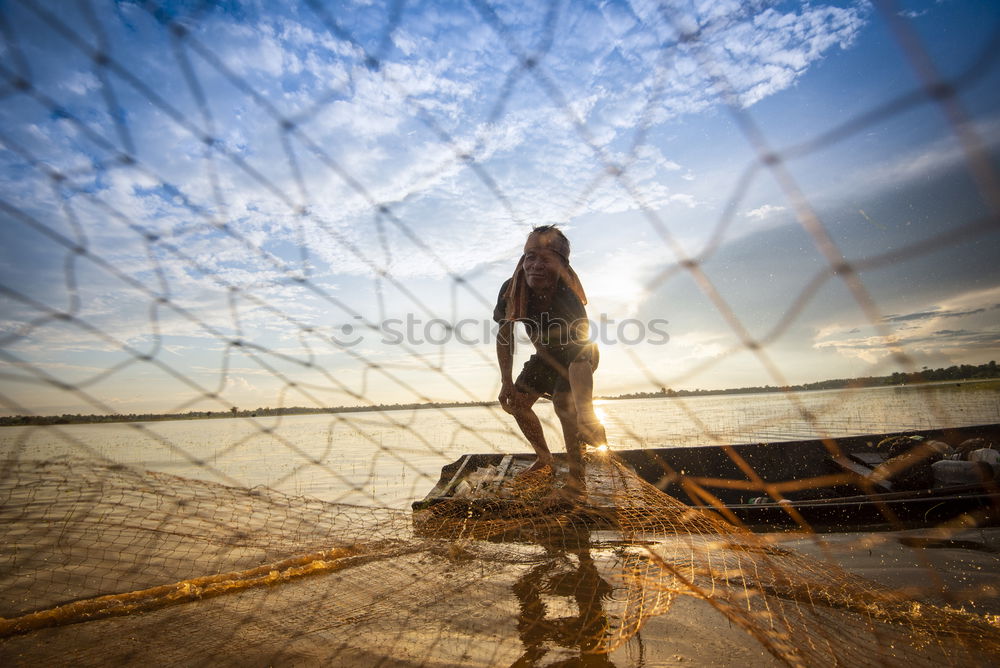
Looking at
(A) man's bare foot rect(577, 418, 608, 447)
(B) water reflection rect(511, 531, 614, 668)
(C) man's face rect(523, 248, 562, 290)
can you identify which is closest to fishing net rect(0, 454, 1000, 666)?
(B) water reflection rect(511, 531, 614, 668)

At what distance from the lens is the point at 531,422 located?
4090 mm

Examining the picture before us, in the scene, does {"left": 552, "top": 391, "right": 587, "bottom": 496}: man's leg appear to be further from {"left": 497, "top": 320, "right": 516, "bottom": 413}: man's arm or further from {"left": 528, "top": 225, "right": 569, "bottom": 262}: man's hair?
{"left": 528, "top": 225, "right": 569, "bottom": 262}: man's hair

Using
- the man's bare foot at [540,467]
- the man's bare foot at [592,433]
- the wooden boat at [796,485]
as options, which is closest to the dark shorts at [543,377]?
the man's bare foot at [592,433]

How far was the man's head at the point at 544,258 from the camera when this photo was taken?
12.3 feet

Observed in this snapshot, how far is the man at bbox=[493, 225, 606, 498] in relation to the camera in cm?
367

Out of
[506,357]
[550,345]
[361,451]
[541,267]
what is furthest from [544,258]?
[361,451]

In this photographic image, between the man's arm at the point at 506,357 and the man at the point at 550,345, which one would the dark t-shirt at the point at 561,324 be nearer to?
the man at the point at 550,345

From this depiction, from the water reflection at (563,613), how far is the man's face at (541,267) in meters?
2.04

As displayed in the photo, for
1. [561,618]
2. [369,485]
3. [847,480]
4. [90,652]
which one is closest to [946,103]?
[561,618]

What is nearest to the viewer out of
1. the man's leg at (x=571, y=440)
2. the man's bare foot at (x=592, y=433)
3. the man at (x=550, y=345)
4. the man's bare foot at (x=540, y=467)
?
the man's leg at (x=571, y=440)

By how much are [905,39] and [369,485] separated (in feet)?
24.5

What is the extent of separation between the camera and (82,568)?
2979 millimetres

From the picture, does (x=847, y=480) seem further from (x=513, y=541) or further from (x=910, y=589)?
(x=513, y=541)

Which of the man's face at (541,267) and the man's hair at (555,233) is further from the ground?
the man's hair at (555,233)
